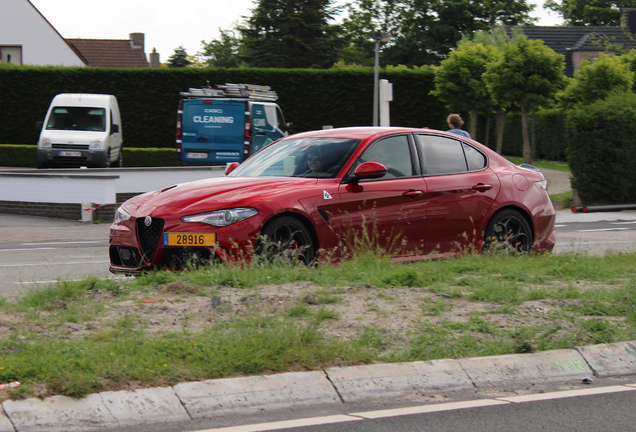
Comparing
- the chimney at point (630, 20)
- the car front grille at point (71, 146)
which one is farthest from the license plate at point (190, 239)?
the chimney at point (630, 20)

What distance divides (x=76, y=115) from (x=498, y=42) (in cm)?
2915

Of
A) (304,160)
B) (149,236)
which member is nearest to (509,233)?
(304,160)

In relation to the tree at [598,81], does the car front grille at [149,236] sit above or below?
below

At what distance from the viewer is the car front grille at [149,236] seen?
7000 mm

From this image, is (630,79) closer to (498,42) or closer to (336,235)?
(498,42)

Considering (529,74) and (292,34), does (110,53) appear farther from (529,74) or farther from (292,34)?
(529,74)

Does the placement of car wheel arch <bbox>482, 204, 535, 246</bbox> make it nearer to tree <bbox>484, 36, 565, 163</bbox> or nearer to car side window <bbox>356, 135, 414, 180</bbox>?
car side window <bbox>356, 135, 414, 180</bbox>

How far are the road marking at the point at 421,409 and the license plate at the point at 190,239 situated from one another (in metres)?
2.99

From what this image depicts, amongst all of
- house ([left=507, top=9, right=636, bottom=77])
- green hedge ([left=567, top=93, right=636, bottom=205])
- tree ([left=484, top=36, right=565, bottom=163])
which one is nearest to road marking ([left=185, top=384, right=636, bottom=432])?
green hedge ([left=567, top=93, right=636, bottom=205])

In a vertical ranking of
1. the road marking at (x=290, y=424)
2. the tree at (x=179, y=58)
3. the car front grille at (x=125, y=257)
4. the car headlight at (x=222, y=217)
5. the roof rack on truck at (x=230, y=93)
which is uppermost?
the tree at (x=179, y=58)

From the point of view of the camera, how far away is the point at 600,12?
7719cm

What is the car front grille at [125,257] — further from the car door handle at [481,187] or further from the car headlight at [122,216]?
the car door handle at [481,187]

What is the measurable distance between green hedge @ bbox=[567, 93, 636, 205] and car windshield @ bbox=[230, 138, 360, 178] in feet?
38.2

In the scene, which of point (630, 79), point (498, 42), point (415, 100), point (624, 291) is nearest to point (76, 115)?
point (415, 100)
